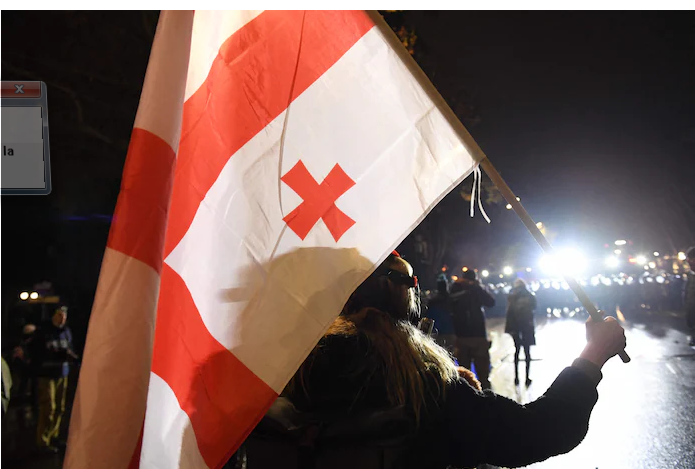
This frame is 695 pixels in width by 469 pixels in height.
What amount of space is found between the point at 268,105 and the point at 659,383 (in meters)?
10.2

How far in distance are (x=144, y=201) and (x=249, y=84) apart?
0.55m

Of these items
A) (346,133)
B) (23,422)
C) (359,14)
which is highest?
(359,14)

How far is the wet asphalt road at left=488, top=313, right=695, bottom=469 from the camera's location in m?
6.32

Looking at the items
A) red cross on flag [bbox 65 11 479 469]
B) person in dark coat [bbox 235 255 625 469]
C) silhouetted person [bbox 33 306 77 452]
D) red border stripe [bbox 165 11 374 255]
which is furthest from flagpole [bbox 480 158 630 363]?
silhouetted person [bbox 33 306 77 452]

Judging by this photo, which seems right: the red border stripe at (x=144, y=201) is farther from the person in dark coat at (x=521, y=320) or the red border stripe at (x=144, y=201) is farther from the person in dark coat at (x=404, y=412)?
the person in dark coat at (x=521, y=320)

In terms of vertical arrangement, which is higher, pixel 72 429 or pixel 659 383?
pixel 72 429

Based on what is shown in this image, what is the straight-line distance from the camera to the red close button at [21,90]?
3812 mm

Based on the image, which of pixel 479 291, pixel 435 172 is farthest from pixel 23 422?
pixel 435 172

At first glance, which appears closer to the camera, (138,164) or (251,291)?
(251,291)

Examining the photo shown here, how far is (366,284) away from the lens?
214cm

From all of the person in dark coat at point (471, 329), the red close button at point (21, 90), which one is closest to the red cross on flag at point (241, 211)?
the red close button at point (21, 90)

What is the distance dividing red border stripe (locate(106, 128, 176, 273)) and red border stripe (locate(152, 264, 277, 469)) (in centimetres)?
25

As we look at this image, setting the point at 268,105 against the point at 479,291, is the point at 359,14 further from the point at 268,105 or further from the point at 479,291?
the point at 479,291

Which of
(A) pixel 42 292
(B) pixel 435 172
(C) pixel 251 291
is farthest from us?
(A) pixel 42 292
